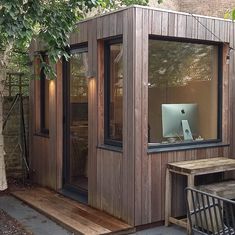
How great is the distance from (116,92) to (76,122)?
1.26m

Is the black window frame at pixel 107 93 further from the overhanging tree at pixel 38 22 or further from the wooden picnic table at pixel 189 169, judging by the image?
the wooden picnic table at pixel 189 169

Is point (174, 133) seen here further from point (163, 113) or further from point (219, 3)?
point (219, 3)

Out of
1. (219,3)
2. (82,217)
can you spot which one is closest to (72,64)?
(82,217)

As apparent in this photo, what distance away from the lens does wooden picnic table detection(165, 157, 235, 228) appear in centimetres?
486

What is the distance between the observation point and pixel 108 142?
5.52m

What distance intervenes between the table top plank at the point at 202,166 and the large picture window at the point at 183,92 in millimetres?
350

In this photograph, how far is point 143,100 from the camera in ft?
16.1

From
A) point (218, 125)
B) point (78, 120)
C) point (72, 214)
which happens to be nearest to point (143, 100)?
point (218, 125)

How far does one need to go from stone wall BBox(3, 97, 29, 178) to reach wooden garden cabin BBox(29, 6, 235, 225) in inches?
68.7

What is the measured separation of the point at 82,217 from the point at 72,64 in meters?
2.45

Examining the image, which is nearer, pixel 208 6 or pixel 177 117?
pixel 177 117

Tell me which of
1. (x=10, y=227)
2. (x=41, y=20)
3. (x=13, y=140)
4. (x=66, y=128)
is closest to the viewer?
(x=41, y=20)

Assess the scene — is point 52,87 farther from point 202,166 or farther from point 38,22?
point 202,166

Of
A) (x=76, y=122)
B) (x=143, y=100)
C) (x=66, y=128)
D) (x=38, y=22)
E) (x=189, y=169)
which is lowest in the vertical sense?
(x=189, y=169)
